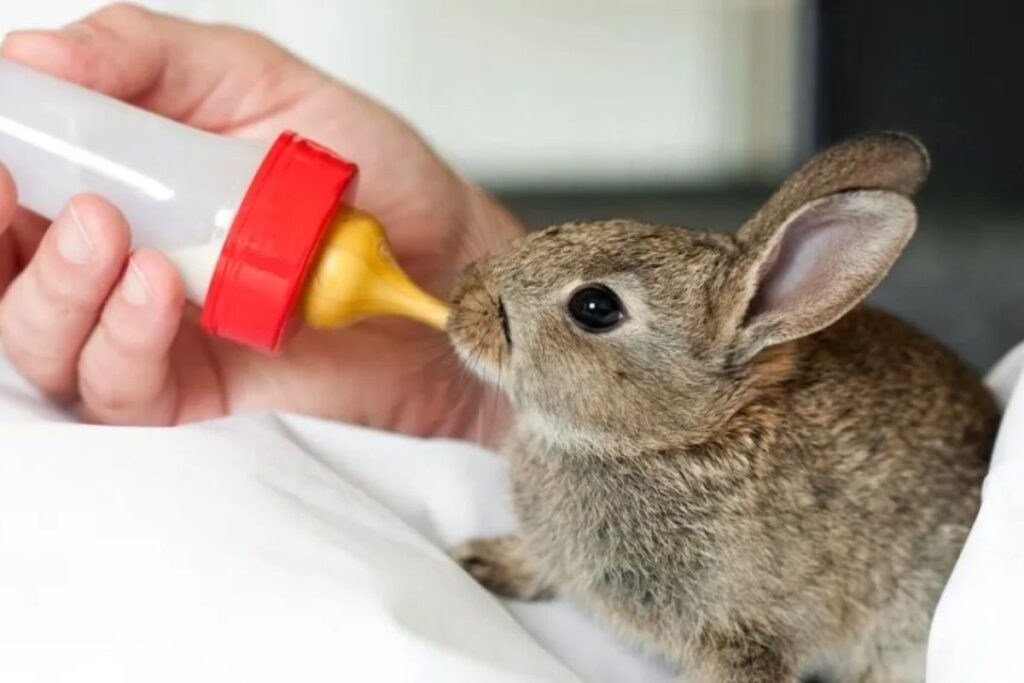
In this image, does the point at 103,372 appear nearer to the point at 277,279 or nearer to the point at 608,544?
the point at 277,279

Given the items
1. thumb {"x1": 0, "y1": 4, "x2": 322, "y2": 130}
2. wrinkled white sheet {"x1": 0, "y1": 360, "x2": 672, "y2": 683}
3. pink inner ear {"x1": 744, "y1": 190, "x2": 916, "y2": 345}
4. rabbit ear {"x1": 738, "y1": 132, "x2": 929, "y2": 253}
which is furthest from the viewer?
thumb {"x1": 0, "y1": 4, "x2": 322, "y2": 130}

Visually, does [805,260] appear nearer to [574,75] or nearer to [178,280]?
[178,280]

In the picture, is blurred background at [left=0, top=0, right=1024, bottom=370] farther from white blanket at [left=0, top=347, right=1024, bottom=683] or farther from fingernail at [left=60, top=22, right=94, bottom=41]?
white blanket at [left=0, top=347, right=1024, bottom=683]

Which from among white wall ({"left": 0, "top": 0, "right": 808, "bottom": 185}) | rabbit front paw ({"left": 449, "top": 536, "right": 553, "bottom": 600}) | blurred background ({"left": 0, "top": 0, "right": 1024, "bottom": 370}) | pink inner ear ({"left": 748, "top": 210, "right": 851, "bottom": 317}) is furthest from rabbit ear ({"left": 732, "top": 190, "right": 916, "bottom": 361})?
white wall ({"left": 0, "top": 0, "right": 808, "bottom": 185})

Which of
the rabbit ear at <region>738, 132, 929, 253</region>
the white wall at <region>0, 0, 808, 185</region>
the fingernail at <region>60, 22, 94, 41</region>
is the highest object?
the rabbit ear at <region>738, 132, 929, 253</region>

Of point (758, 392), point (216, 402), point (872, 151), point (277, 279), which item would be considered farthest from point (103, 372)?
point (872, 151)

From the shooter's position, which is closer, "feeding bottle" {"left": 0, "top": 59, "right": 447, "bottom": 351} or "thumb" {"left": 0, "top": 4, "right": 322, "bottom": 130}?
"feeding bottle" {"left": 0, "top": 59, "right": 447, "bottom": 351}

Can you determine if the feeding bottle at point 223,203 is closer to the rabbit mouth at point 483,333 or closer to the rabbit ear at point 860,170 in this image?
the rabbit mouth at point 483,333

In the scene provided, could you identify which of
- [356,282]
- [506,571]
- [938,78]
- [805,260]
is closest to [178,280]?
[356,282]
